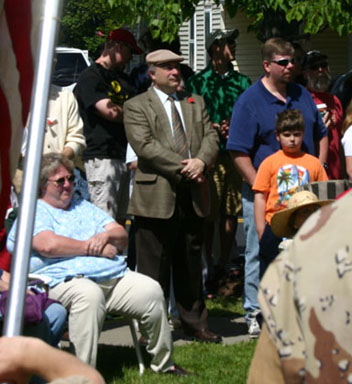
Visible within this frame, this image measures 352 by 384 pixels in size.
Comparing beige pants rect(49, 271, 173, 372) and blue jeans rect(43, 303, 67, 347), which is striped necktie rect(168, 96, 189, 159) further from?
blue jeans rect(43, 303, 67, 347)

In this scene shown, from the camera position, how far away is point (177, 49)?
29.2 feet

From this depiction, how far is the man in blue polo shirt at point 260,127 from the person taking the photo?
7.48 m

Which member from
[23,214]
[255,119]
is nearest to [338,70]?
[255,119]

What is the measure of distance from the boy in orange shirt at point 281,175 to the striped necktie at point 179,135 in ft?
2.09

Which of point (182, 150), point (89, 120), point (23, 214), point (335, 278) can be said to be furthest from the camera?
point (89, 120)

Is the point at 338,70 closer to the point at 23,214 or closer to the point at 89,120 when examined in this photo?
the point at 89,120

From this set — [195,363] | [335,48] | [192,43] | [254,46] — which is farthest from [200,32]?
[195,363]

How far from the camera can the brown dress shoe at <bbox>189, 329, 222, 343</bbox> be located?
7.41 metres

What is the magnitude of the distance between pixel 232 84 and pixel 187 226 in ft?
6.58

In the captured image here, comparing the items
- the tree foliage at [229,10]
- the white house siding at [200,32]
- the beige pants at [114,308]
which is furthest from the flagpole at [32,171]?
the white house siding at [200,32]

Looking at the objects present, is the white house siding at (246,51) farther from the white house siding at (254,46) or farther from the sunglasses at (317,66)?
the sunglasses at (317,66)

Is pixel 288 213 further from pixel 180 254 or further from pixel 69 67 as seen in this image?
pixel 69 67

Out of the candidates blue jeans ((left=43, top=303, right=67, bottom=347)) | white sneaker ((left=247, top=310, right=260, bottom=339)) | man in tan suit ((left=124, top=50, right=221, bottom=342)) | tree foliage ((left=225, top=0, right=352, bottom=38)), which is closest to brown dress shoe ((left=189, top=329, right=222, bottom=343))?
man in tan suit ((left=124, top=50, right=221, bottom=342))

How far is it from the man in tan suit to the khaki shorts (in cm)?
141
